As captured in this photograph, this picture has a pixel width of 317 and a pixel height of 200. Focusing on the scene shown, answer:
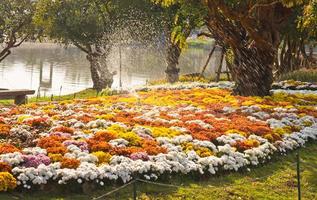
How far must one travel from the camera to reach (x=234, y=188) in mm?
13133

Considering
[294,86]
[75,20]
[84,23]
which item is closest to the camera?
[294,86]

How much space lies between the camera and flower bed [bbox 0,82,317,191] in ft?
41.2

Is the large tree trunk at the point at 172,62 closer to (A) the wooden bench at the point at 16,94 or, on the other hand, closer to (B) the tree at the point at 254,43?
(B) the tree at the point at 254,43

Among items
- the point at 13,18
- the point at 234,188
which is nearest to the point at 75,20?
the point at 13,18

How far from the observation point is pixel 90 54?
51.5m

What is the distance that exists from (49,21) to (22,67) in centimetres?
3571

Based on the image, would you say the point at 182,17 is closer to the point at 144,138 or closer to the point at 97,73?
the point at 97,73

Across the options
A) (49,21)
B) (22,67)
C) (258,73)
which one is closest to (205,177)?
(258,73)

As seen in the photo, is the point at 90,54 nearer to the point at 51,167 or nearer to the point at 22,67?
the point at 22,67

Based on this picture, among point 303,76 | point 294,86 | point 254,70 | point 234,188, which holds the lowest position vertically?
point 234,188

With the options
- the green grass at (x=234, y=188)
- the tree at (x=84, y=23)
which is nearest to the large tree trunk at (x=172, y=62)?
the tree at (x=84, y=23)

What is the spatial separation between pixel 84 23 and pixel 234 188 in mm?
38312

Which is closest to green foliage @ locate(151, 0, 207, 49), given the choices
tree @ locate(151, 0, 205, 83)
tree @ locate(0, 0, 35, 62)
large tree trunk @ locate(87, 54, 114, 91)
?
tree @ locate(151, 0, 205, 83)

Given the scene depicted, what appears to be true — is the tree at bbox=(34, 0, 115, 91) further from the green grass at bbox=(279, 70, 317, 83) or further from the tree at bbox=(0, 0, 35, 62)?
the green grass at bbox=(279, 70, 317, 83)
